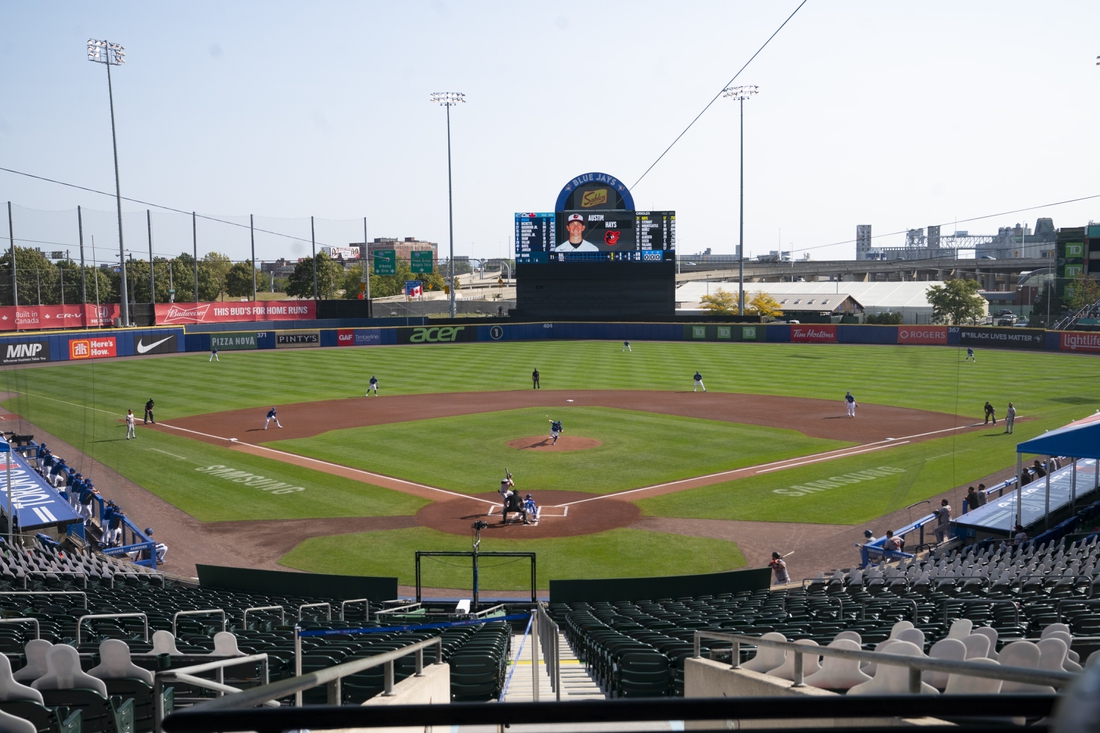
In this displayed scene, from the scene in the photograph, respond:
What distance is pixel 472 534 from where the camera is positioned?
70.5 feet

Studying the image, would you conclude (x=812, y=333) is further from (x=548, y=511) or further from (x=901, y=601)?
(x=901, y=601)

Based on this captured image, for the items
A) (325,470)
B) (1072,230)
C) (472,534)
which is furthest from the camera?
(1072,230)

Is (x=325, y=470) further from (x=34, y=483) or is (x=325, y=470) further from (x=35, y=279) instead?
(x=35, y=279)

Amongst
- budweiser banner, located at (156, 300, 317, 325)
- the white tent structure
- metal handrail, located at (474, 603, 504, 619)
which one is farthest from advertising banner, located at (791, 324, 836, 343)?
metal handrail, located at (474, 603, 504, 619)

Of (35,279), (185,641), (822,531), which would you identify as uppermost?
(35,279)

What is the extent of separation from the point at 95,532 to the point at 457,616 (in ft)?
42.1

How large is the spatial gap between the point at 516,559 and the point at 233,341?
56.2m

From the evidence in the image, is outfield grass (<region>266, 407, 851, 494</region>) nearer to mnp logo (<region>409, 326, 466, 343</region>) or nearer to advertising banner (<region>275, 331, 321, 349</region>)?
mnp logo (<region>409, 326, 466, 343</region>)

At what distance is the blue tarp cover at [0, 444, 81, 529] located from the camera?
2022 centimetres

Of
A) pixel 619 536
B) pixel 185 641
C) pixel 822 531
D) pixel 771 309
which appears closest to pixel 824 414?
pixel 822 531

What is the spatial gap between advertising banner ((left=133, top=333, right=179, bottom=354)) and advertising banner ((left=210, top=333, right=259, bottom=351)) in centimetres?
297

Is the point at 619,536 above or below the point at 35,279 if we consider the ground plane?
below

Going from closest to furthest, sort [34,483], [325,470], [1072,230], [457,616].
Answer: [457,616] → [34,483] → [325,470] → [1072,230]

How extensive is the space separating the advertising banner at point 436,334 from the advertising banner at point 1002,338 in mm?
42788
